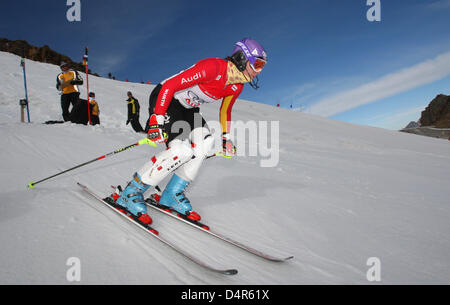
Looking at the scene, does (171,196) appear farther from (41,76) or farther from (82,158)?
(41,76)

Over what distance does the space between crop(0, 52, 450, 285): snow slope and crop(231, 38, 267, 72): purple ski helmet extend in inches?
67.4

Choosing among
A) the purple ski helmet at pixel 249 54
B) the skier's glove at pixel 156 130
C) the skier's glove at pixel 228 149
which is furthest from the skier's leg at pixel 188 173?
the purple ski helmet at pixel 249 54

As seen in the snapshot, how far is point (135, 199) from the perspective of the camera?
242 centimetres

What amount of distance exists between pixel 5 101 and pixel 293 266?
1352 cm

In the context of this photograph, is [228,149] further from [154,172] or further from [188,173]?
[154,172]

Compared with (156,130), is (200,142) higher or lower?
lower

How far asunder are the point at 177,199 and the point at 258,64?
1.71m

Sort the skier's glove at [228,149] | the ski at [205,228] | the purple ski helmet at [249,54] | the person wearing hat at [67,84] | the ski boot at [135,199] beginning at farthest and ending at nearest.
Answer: the person wearing hat at [67,84] < the skier's glove at [228,149] < the purple ski helmet at [249,54] < the ski boot at [135,199] < the ski at [205,228]

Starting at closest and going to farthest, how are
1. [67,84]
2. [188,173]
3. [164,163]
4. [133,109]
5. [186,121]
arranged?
[164,163]
[188,173]
[186,121]
[67,84]
[133,109]

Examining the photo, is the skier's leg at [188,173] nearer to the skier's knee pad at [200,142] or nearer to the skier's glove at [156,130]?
the skier's knee pad at [200,142]

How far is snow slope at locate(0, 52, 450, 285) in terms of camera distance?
1.69 metres

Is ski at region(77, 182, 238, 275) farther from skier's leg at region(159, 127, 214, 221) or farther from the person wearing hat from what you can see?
the person wearing hat

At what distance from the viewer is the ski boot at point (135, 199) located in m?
2.34

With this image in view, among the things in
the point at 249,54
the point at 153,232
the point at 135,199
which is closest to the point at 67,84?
the point at 135,199
